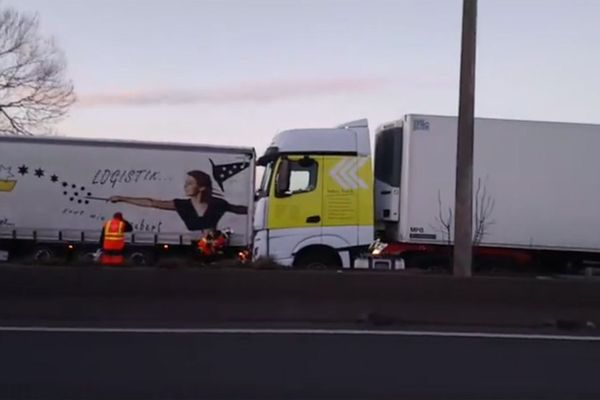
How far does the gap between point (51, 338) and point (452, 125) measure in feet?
35.4

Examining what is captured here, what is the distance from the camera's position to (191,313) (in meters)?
13.8

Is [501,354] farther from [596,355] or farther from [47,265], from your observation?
[47,265]

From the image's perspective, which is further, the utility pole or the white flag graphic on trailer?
the white flag graphic on trailer

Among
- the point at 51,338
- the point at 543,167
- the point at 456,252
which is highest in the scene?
the point at 543,167

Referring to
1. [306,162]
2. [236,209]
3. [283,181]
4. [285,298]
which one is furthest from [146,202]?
[285,298]

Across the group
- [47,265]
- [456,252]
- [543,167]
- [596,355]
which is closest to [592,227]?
[543,167]

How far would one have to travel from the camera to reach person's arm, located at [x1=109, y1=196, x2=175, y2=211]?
2298 centimetres

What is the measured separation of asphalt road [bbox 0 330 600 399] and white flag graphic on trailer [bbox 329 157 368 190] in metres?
7.22

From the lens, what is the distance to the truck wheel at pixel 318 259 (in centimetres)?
1986

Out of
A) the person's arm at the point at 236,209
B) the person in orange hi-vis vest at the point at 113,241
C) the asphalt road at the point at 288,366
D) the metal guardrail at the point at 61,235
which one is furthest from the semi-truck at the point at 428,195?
the asphalt road at the point at 288,366

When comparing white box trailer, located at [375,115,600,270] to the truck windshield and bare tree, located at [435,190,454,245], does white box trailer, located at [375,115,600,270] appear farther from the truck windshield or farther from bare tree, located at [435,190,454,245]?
the truck windshield

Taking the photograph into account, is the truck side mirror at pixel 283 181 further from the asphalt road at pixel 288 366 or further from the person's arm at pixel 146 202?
the asphalt road at pixel 288 366

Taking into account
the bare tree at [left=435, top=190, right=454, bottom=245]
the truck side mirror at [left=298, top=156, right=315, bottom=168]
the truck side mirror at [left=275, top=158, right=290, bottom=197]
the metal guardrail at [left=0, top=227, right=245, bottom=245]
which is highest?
the truck side mirror at [left=298, top=156, right=315, bottom=168]

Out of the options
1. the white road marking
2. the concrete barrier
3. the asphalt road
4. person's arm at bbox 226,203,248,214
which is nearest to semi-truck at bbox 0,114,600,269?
person's arm at bbox 226,203,248,214
